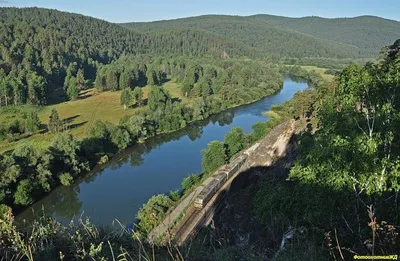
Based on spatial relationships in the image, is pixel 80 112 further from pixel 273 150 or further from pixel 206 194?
pixel 273 150

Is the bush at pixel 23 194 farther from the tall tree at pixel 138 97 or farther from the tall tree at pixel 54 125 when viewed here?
the tall tree at pixel 138 97

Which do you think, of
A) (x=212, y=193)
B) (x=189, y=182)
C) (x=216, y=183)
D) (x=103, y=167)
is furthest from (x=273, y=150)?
(x=103, y=167)

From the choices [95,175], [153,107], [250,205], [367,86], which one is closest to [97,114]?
[153,107]

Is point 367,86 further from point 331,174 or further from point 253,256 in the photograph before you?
point 253,256

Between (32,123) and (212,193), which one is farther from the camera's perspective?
(32,123)

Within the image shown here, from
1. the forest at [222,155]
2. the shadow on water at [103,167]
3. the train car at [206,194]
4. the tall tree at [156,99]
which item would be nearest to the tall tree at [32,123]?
the forest at [222,155]

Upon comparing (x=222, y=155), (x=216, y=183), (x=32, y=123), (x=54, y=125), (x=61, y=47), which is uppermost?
(x=61, y=47)
